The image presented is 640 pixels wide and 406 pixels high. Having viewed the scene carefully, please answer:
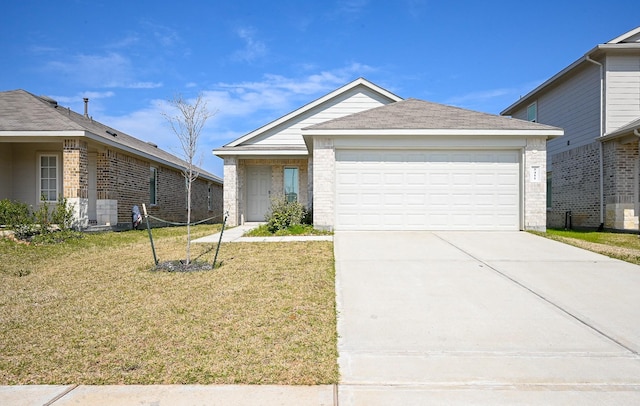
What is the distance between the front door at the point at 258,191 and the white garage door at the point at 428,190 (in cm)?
631

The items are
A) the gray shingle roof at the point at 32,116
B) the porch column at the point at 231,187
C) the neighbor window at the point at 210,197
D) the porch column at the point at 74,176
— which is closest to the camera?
the gray shingle roof at the point at 32,116

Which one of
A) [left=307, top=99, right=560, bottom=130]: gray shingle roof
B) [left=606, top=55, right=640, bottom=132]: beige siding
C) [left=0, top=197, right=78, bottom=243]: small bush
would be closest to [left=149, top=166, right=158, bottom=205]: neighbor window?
[left=0, top=197, right=78, bottom=243]: small bush

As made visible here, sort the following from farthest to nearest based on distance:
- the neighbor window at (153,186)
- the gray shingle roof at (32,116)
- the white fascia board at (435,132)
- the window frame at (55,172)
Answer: the neighbor window at (153,186), the window frame at (55,172), the gray shingle roof at (32,116), the white fascia board at (435,132)

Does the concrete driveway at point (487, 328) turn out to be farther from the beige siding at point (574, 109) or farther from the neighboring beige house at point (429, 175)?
the beige siding at point (574, 109)

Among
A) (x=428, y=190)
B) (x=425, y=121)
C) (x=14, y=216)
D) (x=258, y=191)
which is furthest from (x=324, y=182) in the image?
(x=14, y=216)

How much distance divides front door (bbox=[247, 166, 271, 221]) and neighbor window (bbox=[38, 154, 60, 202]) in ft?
22.8

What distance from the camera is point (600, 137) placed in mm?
15141

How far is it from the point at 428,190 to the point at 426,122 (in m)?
2.00

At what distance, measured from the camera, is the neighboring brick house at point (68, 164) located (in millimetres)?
13219

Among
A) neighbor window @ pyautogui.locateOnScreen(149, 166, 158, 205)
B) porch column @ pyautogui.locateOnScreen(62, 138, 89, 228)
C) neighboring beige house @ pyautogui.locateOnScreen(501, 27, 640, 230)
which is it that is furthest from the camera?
neighbor window @ pyautogui.locateOnScreen(149, 166, 158, 205)

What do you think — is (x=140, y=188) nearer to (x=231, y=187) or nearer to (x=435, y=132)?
(x=231, y=187)

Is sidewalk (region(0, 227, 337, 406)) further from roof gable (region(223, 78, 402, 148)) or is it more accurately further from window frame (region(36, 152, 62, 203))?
roof gable (region(223, 78, 402, 148))

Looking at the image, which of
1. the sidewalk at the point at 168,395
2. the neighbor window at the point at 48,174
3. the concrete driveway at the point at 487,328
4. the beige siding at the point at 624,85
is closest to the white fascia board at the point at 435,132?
the concrete driveway at the point at 487,328

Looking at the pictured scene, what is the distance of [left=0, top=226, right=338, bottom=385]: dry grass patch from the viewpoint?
12.0 ft
